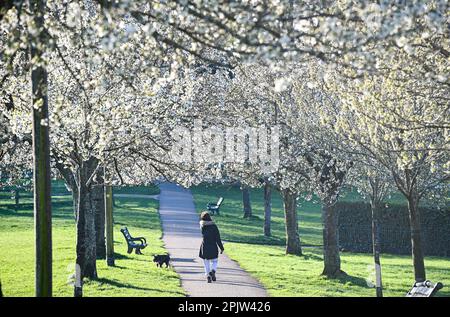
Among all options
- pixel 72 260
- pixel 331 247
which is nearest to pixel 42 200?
pixel 331 247

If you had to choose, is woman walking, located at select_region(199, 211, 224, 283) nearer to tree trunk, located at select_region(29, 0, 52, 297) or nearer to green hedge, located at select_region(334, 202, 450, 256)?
tree trunk, located at select_region(29, 0, 52, 297)

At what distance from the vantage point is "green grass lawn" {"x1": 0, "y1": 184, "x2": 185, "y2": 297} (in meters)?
16.5

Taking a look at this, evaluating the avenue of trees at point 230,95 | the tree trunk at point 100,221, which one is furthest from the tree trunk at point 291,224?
the tree trunk at point 100,221

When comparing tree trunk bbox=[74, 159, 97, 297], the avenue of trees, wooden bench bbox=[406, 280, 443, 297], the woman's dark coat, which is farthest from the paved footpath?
wooden bench bbox=[406, 280, 443, 297]

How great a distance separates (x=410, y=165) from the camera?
14867 millimetres

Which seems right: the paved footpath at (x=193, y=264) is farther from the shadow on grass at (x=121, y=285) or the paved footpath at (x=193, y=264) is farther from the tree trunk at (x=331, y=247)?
the tree trunk at (x=331, y=247)

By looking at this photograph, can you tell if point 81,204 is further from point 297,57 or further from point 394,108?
point 297,57

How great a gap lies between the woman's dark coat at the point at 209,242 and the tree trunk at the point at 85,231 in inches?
104

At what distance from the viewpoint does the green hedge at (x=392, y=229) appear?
2833 centimetres

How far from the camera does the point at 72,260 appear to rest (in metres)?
22.5

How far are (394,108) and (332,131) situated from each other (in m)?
3.10

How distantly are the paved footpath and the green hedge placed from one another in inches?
204

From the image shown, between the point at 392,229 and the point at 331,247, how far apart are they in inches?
401
